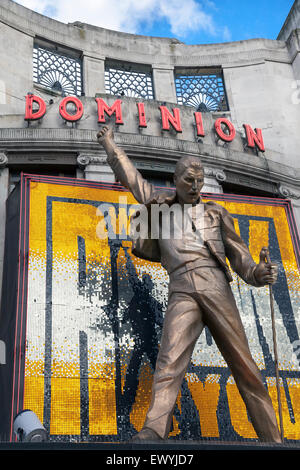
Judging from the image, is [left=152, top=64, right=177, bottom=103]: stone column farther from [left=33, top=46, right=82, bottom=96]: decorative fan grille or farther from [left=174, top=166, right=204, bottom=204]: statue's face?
[left=174, top=166, right=204, bottom=204]: statue's face

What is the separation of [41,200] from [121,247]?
2.11 meters

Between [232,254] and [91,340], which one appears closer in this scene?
[232,254]

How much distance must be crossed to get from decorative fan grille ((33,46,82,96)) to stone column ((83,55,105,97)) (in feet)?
0.95

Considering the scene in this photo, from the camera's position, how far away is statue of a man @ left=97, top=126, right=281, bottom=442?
25.8 feet

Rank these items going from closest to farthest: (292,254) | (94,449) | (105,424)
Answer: (94,449)
(105,424)
(292,254)

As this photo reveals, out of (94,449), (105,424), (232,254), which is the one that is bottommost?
(94,449)

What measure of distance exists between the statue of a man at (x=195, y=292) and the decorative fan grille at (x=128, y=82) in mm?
12750

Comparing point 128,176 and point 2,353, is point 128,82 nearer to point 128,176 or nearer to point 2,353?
point 2,353

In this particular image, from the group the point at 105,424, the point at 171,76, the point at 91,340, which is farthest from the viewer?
the point at 171,76

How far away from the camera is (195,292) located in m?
8.38

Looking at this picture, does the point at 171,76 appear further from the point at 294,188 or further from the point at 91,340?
the point at 91,340

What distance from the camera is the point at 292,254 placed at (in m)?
16.4

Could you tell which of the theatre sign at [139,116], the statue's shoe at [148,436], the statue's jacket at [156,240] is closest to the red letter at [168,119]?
the theatre sign at [139,116]

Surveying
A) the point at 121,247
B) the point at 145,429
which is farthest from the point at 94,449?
the point at 121,247
